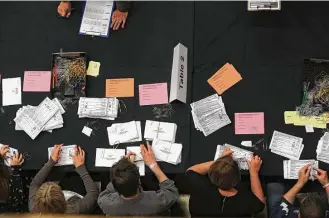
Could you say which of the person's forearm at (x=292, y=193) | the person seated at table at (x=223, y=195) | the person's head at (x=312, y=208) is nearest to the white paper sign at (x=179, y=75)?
the person seated at table at (x=223, y=195)

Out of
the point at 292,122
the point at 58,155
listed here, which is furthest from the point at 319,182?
the point at 58,155

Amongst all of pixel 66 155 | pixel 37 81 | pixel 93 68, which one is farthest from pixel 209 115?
pixel 37 81

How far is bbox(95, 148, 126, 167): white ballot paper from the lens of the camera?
2975 mm

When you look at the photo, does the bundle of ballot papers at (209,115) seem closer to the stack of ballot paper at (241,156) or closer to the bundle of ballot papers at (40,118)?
the stack of ballot paper at (241,156)

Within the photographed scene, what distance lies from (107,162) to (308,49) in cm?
148

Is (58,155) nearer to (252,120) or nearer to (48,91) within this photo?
(48,91)

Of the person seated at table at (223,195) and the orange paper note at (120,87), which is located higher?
the orange paper note at (120,87)

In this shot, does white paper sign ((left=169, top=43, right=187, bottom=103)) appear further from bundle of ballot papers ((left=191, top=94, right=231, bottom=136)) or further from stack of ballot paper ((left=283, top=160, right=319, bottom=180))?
stack of ballot paper ((left=283, top=160, right=319, bottom=180))

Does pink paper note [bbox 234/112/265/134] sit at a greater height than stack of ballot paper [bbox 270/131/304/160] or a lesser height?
greater

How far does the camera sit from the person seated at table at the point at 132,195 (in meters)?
2.53

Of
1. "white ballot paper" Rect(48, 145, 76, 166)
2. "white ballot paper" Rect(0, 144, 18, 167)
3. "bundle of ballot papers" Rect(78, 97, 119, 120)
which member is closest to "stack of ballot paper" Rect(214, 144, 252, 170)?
"bundle of ballot papers" Rect(78, 97, 119, 120)

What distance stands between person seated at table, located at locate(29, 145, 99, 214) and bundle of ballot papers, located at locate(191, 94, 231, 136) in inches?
29.6

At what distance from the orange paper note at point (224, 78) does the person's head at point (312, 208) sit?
88 cm

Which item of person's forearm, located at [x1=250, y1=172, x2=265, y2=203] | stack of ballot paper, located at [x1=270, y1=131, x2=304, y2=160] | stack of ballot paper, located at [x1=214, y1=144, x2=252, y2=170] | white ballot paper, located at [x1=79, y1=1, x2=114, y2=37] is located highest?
white ballot paper, located at [x1=79, y1=1, x2=114, y2=37]
